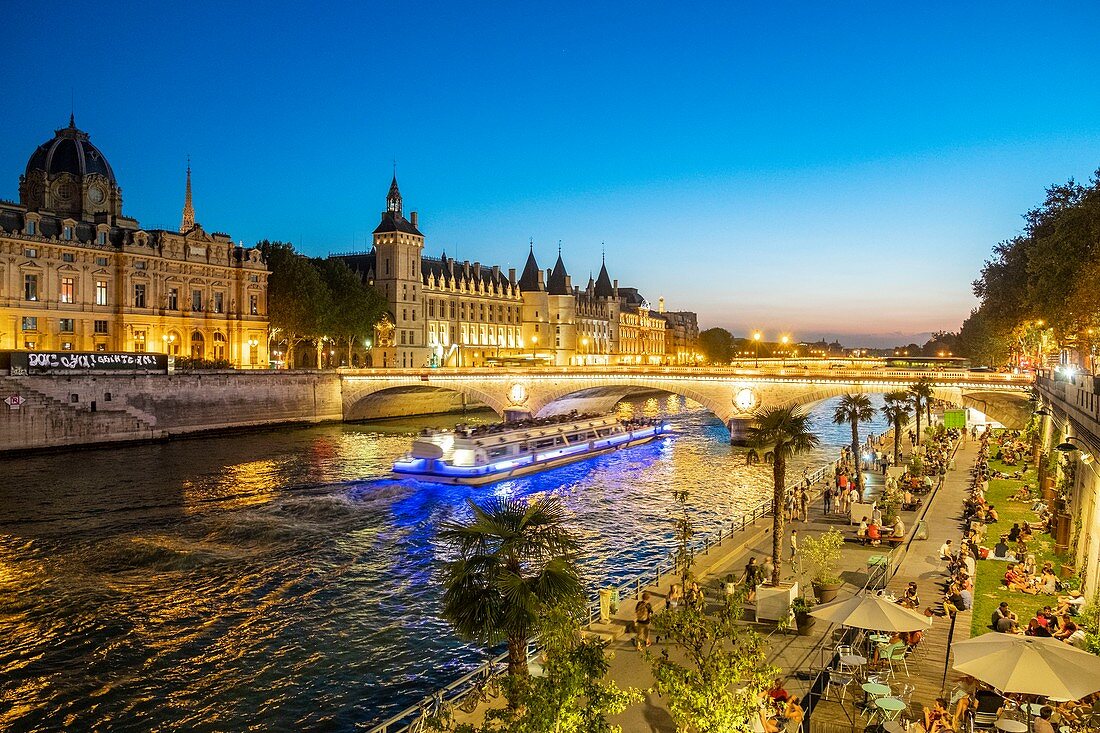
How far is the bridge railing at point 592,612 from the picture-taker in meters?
15.1

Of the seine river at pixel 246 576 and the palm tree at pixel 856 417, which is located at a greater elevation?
the palm tree at pixel 856 417

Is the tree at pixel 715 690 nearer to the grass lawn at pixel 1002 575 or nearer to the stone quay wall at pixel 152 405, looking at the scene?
the grass lawn at pixel 1002 575

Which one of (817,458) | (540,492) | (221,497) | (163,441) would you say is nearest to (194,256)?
(163,441)

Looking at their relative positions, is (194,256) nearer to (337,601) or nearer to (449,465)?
(449,465)

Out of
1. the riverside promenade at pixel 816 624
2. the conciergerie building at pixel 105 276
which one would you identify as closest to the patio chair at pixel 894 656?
the riverside promenade at pixel 816 624

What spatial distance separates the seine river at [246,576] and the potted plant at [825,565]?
7960mm

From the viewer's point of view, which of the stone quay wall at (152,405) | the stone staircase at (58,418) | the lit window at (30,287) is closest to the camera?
the stone staircase at (58,418)

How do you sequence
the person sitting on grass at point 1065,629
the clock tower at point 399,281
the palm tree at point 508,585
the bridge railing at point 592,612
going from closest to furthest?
the palm tree at point 508,585, the bridge railing at point 592,612, the person sitting on grass at point 1065,629, the clock tower at point 399,281

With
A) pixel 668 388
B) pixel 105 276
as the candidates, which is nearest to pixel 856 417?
pixel 668 388

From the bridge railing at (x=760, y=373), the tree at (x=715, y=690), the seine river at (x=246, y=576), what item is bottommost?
the seine river at (x=246, y=576)

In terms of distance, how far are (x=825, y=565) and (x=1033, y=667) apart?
9.86 meters

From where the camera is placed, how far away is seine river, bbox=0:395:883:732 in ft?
68.2

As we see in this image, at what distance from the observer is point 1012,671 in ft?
41.3

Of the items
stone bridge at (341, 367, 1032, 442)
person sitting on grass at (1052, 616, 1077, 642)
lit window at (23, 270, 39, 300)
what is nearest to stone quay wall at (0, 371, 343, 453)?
A: stone bridge at (341, 367, 1032, 442)
